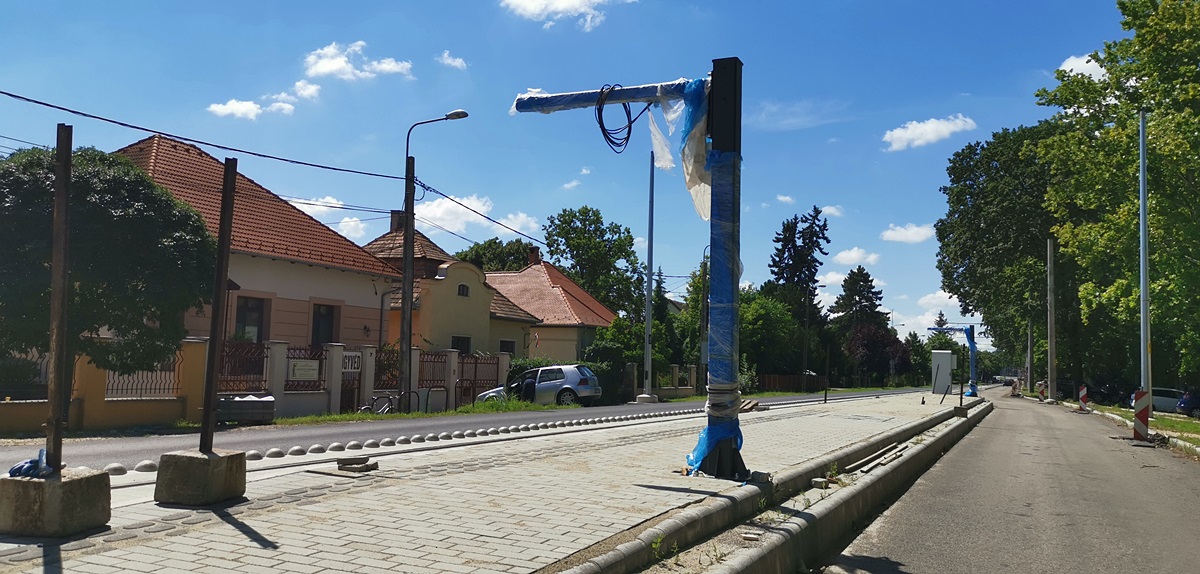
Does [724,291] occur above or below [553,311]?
below

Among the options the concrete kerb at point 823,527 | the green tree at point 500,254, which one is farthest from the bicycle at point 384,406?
the green tree at point 500,254

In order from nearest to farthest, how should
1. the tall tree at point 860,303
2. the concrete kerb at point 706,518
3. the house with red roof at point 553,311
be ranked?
the concrete kerb at point 706,518
the house with red roof at point 553,311
the tall tree at point 860,303

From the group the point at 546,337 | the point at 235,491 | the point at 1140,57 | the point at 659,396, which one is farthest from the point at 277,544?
the point at 546,337

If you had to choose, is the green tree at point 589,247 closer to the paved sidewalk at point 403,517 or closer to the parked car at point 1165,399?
the parked car at point 1165,399

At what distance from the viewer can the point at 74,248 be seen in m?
15.9

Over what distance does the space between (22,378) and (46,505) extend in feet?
45.6

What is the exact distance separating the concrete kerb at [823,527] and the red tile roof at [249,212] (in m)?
20.3

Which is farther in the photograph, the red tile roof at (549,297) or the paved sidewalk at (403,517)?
the red tile roof at (549,297)

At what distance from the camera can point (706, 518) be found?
6184 mm

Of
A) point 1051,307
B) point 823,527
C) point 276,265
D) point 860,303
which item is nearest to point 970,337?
point 1051,307

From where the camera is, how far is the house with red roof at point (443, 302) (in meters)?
34.6

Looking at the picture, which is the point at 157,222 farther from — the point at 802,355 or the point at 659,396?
the point at 802,355

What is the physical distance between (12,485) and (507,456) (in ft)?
17.9

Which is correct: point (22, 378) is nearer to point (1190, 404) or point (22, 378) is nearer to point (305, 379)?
point (305, 379)
